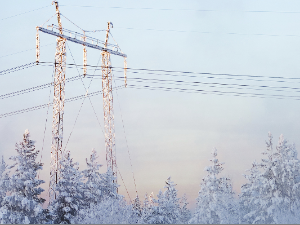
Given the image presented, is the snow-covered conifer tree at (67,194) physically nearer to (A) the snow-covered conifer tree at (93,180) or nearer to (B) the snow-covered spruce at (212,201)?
(A) the snow-covered conifer tree at (93,180)

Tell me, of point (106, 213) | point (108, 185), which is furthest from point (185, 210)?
point (106, 213)

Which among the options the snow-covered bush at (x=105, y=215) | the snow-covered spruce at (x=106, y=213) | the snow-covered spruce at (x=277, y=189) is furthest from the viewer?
the snow-covered spruce at (x=277, y=189)

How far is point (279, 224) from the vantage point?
4203 cm

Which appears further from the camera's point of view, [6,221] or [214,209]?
[214,209]

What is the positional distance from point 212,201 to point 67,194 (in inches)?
736

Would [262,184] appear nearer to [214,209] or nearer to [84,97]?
[214,209]

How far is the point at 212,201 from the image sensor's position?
157 feet

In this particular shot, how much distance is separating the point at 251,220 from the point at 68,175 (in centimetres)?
2528

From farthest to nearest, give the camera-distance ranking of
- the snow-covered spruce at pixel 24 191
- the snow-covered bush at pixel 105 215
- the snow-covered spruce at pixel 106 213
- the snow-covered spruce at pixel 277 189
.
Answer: the snow-covered spruce at pixel 277 189, the snow-covered spruce at pixel 106 213, the snow-covered bush at pixel 105 215, the snow-covered spruce at pixel 24 191

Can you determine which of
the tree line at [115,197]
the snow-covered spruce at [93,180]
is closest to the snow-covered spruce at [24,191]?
the tree line at [115,197]

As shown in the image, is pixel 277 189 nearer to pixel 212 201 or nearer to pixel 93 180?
pixel 212 201

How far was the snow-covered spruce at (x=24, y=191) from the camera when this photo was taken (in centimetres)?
3631

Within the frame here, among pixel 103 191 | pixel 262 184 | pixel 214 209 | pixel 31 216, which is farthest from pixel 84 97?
pixel 262 184

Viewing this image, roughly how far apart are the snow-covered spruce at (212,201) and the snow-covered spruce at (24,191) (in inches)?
809
